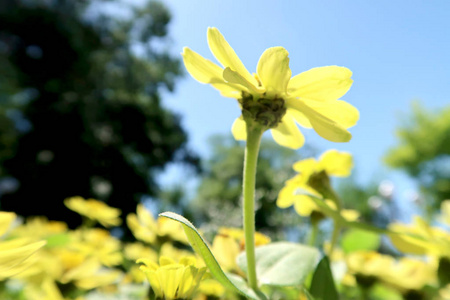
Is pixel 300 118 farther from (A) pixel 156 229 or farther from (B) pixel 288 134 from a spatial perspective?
(A) pixel 156 229

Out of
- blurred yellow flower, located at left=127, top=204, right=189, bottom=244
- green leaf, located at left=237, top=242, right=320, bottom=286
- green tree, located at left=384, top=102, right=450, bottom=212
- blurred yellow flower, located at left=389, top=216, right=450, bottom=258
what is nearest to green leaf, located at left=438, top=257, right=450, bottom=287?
blurred yellow flower, located at left=389, top=216, right=450, bottom=258

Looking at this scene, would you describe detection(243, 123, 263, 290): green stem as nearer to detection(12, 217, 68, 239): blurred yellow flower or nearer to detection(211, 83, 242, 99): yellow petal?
detection(211, 83, 242, 99): yellow petal

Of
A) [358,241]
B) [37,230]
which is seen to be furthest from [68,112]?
[358,241]

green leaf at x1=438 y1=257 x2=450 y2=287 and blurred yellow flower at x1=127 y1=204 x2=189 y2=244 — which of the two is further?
blurred yellow flower at x1=127 y1=204 x2=189 y2=244

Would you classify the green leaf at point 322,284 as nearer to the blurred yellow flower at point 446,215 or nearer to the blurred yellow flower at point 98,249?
the blurred yellow flower at point 446,215

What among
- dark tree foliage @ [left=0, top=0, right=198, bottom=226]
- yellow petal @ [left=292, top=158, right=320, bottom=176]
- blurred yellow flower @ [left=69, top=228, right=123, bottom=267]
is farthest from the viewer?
dark tree foliage @ [left=0, top=0, right=198, bottom=226]

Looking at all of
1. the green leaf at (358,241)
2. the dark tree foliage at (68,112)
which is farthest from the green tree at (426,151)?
the green leaf at (358,241)
